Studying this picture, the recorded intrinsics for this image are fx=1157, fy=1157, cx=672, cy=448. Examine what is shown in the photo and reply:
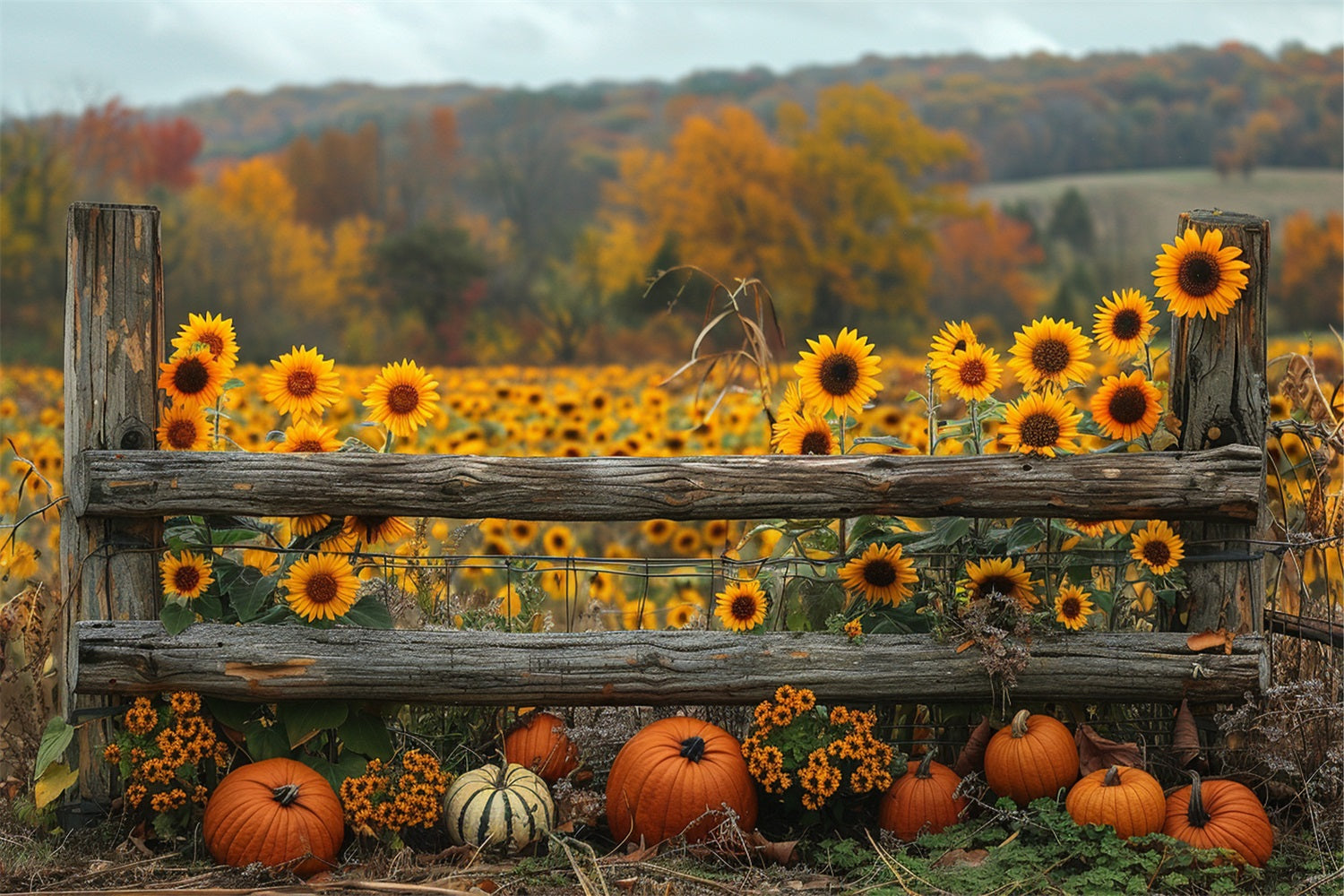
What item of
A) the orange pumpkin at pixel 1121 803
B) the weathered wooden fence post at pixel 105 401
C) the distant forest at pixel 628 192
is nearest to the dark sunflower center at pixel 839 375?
the orange pumpkin at pixel 1121 803

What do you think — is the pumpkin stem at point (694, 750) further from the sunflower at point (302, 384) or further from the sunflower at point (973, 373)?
the sunflower at point (302, 384)

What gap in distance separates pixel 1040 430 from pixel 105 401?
3.07 metres


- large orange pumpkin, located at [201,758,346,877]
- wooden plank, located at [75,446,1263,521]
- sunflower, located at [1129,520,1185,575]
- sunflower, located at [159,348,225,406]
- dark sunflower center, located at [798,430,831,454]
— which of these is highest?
sunflower, located at [159,348,225,406]

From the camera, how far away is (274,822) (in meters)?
3.52

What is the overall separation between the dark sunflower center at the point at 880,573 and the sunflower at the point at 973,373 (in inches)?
24.3

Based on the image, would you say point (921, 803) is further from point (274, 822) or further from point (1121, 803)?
point (274, 822)

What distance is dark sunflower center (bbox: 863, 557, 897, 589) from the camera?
3.89m

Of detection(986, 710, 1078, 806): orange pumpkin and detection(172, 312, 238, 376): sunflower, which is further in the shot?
detection(172, 312, 238, 376): sunflower

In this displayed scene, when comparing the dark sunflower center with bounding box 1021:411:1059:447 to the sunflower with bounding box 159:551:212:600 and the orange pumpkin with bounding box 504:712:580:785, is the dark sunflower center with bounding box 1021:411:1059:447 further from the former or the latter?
the sunflower with bounding box 159:551:212:600

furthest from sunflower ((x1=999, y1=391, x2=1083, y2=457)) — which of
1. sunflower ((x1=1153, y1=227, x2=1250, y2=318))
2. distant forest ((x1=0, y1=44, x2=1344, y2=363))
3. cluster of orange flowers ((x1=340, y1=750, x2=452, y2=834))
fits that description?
distant forest ((x1=0, y1=44, x2=1344, y2=363))

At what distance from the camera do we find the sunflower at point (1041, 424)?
147 inches

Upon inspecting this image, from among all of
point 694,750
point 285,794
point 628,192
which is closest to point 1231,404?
point 694,750

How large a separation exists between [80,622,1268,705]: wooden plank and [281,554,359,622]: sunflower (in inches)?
3.3

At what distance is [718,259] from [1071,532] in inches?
1506
